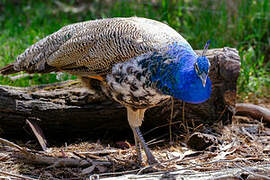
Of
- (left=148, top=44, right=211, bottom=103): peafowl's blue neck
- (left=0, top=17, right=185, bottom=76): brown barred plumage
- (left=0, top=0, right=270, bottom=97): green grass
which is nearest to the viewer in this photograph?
(left=148, top=44, right=211, bottom=103): peafowl's blue neck

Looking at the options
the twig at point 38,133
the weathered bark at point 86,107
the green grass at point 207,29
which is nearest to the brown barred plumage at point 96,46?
the weathered bark at point 86,107

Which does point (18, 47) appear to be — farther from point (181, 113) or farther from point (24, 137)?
point (181, 113)

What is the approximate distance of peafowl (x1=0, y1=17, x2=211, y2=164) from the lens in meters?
3.21

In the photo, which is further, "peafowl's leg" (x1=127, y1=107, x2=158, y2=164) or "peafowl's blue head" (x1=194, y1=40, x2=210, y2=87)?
"peafowl's leg" (x1=127, y1=107, x2=158, y2=164)

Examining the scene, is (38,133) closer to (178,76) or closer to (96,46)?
(96,46)

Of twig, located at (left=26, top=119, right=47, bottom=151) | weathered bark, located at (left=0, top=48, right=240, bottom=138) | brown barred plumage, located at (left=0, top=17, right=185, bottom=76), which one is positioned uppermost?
brown barred plumage, located at (left=0, top=17, right=185, bottom=76)

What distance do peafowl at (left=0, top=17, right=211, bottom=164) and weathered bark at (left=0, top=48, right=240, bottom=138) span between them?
328mm

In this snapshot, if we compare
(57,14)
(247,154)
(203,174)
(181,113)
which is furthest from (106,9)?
(203,174)

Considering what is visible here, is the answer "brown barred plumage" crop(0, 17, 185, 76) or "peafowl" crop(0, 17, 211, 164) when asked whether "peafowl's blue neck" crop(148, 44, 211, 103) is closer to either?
"peafowl" crop(0, 17, 211, 164)

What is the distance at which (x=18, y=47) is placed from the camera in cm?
530

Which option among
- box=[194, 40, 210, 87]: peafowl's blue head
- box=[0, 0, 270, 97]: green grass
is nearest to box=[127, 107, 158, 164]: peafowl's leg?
box=[194, 40, 210, 87]: peafowl's blue head

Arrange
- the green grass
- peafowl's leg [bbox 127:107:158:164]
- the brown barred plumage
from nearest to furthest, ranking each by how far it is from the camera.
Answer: the brown barred plumage, peafowl's leg [bbox 127:107:158:164], the green grass

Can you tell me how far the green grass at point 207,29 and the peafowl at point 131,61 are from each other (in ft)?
3.45

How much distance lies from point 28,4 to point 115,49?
192 inches
